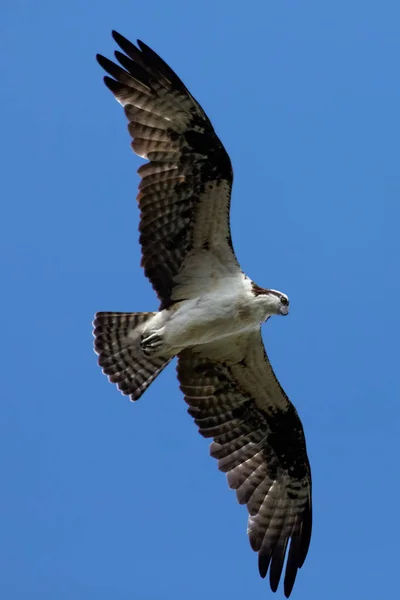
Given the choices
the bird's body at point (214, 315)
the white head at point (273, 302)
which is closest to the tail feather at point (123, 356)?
the bird's body at point (214, 315)

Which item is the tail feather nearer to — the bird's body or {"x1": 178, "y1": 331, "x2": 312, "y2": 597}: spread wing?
the bird's body

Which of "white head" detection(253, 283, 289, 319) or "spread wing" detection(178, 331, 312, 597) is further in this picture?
"spread wing" detection(178, 331, 312, 597)

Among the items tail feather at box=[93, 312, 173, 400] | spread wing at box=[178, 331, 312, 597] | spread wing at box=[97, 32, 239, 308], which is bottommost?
spread wing at box=[178, 331, 312, 597]

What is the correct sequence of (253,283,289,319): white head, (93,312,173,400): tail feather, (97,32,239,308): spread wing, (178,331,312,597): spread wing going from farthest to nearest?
(178,331,312,597): spread wing → (93,312,173,400): tail feather → (253,283,289,319): white head → (97,32,239,308): spread wing

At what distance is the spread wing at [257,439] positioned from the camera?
38.8 feet

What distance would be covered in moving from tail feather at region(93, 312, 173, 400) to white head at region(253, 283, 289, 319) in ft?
3.85

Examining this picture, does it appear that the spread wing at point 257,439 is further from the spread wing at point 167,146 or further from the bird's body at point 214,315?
the spread wing at point 167,146

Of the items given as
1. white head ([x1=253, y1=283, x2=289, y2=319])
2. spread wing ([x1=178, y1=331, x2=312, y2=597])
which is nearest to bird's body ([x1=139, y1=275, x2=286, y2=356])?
white head ([x1=253, y1=283, x2=289, y2=319])

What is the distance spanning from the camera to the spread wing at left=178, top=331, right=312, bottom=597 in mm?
11812

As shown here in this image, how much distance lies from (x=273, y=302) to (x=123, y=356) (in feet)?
5.12

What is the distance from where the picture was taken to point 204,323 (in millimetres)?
11289

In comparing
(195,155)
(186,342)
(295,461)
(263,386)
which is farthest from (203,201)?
(295,461)

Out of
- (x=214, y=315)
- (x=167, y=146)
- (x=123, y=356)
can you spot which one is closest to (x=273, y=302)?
(x=214, y=315)

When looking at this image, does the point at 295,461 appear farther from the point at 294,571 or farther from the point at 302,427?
the point at 294,571
